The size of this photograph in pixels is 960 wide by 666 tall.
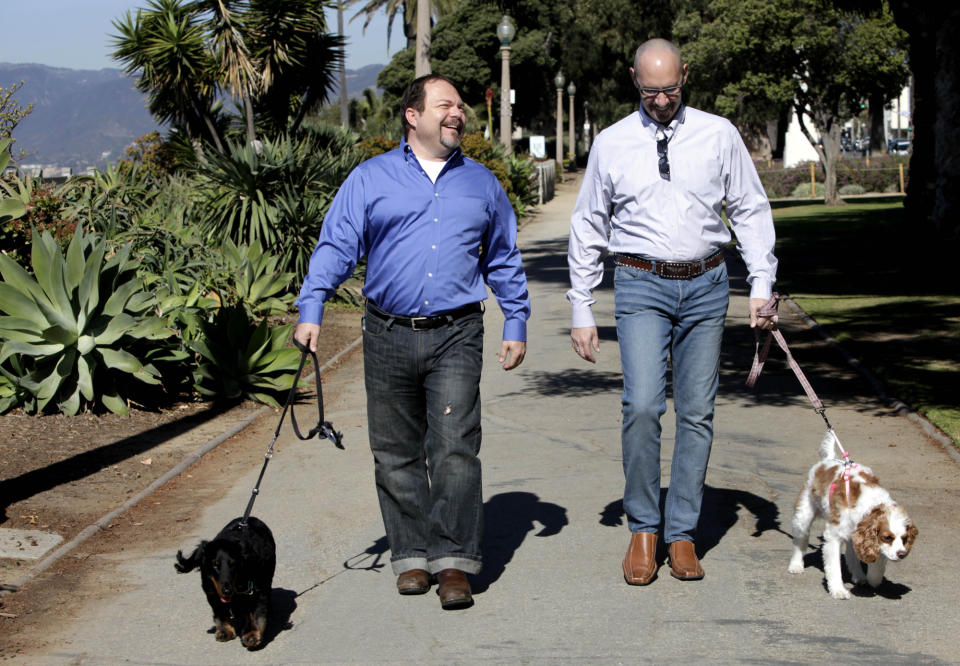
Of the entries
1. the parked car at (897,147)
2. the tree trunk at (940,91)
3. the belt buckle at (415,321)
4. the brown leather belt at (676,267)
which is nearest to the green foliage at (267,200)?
the belt buckle at (415,321)

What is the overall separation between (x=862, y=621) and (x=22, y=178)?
Answer: 37.2ft

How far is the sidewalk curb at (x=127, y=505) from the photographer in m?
5.67

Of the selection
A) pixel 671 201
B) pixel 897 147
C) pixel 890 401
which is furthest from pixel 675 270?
pixel 897 147

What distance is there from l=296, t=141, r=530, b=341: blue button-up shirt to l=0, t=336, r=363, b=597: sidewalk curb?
6.60 feet

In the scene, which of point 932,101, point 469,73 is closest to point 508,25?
point 932,101

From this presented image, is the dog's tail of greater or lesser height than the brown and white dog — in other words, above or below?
above

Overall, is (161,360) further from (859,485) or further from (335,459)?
(859,485)

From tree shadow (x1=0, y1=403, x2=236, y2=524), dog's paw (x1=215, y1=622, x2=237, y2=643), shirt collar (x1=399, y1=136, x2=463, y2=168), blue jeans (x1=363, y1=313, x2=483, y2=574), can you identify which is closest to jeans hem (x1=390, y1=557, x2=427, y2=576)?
blue jeans (x1=363, y1=313, x2=483, y2=574)

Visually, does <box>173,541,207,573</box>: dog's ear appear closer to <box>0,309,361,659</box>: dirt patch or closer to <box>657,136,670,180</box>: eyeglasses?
<box>0,309,361,659</box>: dirt patch

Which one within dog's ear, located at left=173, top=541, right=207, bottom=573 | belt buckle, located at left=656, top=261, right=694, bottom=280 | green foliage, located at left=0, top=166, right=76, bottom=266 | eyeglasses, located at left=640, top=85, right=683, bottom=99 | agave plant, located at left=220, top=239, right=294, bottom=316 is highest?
eyeglasses, located at left=640, top=85, right=683, bottom=99

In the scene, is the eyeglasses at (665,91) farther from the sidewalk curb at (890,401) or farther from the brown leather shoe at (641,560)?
the sidewalk curb at (890,401)

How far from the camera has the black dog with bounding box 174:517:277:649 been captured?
443 centimetres

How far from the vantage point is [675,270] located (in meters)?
5.11

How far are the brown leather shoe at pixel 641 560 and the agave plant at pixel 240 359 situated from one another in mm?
5467
